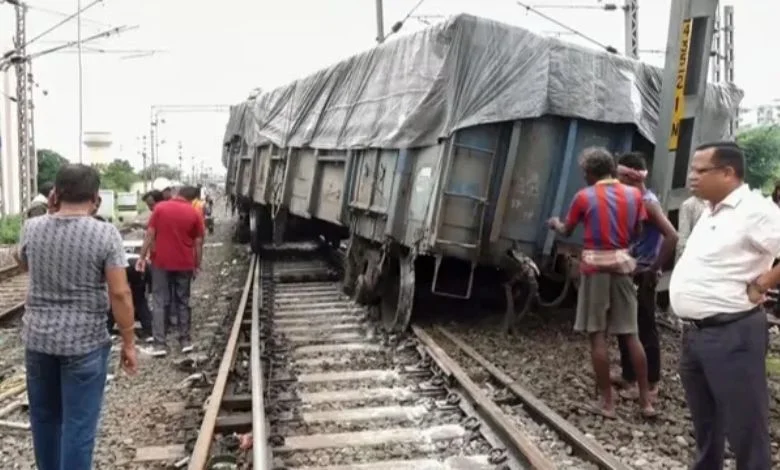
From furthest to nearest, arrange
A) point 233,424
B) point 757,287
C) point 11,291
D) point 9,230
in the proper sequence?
1. point 9,230
2. point 11,291
3. point 233,424
4. point 757,287

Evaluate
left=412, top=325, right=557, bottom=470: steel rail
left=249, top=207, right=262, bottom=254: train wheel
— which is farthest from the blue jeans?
left=249, top=207, right=262, bottom=254: train wheel

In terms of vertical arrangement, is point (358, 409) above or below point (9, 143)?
below

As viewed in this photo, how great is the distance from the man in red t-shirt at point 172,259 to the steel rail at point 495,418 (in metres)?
2.85

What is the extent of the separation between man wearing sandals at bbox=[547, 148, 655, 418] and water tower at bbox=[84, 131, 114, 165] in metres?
74.2

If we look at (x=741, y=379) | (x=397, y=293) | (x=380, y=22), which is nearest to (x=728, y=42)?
(x=380, y=22)

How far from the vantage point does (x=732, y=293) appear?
3.62 meters

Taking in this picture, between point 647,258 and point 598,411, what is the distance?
44.2 inches

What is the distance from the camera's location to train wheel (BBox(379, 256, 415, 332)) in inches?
345

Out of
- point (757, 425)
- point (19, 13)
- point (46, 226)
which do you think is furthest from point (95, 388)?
point (19, 13)

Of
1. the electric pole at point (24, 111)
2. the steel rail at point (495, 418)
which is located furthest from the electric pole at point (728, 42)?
the electric pole at point (24, 111)

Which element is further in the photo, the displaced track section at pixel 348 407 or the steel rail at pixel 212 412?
the displaced track section at pixel 348 407

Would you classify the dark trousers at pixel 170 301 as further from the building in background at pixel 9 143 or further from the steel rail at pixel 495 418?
the building in background at pixel 9 143

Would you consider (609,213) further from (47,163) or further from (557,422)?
(47,163)

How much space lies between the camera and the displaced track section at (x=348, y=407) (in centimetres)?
506
